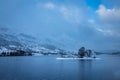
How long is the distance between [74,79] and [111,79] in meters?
8.06

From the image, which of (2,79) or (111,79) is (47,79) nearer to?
(2,79)

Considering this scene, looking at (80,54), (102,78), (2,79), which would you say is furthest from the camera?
(80,54)

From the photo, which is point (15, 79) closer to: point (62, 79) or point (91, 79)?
point (62, 79)

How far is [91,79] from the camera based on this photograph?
4525cm

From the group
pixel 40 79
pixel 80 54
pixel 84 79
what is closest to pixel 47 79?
pixel 40 79

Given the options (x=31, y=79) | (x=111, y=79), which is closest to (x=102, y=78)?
(x=111, y=79)

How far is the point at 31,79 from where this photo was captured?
44406 millimetres

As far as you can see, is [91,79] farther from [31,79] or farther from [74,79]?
[31,79]

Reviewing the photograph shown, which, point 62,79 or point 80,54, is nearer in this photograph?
point 62,79

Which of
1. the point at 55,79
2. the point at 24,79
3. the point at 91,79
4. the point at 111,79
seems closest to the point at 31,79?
the point at 24,79

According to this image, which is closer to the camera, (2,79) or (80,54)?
(2,79)

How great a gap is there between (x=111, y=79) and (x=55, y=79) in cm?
1221

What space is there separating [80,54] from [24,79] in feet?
448

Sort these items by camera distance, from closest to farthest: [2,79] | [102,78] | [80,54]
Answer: [2,79]
[102,78]
[80,54]
